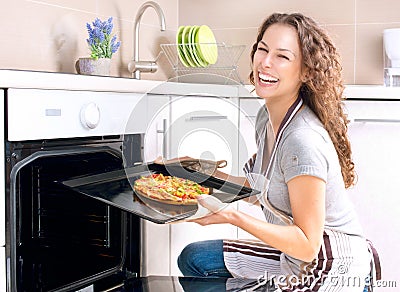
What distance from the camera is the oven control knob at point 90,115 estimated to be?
5.74 feet

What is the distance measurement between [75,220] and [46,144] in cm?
38

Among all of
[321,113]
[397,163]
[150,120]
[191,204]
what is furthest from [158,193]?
[397,163]

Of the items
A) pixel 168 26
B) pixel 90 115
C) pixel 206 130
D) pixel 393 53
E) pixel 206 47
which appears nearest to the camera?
pixel 206 130

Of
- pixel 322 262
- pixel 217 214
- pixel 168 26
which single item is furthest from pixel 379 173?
pixel 168 26

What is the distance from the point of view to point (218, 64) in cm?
294

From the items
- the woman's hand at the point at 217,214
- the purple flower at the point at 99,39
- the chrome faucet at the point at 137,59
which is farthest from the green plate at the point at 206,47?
the woman's hand at the point at 217,214

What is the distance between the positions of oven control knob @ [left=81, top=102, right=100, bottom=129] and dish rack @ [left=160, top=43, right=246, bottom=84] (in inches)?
41.1

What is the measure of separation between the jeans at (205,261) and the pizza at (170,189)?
0.33 meters

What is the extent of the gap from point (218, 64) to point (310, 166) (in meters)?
1.47

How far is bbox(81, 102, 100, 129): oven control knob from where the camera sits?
5.74 ft

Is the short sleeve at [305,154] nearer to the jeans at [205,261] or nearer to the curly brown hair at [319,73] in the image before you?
the curly brown hair at [319,73]

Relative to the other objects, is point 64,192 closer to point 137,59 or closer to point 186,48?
point 137,59

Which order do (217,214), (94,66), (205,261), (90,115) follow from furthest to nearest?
(94,66) < (205,261) < (90,115) < (217,214)

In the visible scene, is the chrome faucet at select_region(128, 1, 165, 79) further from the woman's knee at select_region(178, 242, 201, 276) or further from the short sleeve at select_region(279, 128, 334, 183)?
the short sleeve at select_region(279, 128, 334, 183)
